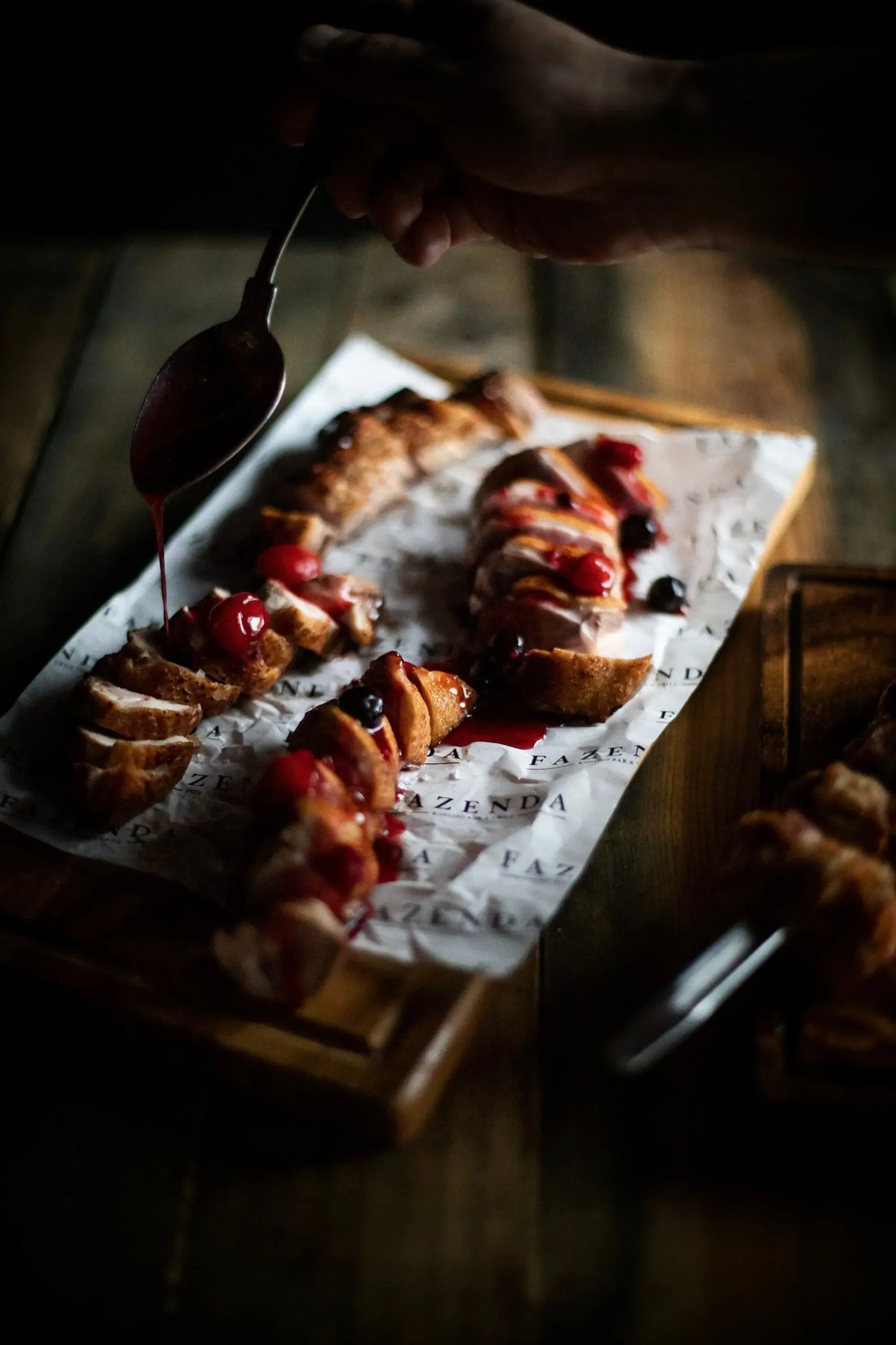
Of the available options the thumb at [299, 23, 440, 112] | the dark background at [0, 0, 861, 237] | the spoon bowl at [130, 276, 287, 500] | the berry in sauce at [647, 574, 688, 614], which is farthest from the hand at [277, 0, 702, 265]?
the dark background at [0, 0, 861, 237]

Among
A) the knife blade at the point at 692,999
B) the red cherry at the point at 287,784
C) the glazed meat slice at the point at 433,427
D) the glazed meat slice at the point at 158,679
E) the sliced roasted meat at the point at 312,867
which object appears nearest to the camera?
the knife blade at the point at 692,999

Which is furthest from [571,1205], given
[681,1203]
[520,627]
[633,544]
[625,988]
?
[633,544]

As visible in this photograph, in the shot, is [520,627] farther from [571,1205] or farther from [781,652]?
[571,1205]

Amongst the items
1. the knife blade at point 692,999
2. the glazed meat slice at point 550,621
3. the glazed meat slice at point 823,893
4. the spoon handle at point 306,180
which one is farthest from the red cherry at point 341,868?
the spoon handle at point 306,180

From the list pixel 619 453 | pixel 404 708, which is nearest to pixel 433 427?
pixel 619 453

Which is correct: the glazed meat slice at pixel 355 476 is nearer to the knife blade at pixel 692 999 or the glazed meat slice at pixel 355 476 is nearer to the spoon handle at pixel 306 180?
the spoon handle at pixel 306 180

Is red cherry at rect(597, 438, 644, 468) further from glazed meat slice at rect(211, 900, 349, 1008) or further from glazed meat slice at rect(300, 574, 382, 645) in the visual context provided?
glazed meat slice at rect(211, 900, 349, 1008)
